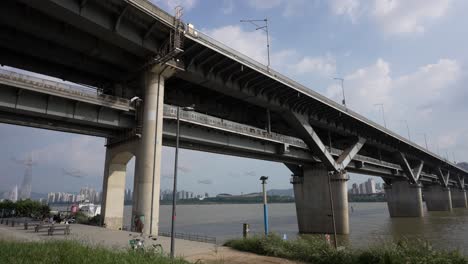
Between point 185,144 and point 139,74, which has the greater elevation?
point 139,74

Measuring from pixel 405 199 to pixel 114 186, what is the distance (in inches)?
3148

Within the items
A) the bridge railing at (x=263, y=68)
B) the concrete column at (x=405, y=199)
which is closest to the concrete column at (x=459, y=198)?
the concrete column at (x=405, y=199)

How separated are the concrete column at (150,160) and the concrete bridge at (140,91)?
8cm

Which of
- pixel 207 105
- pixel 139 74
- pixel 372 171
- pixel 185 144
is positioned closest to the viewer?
pixel 139 74

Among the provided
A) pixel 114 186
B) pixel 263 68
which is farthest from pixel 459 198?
pixel 114 186

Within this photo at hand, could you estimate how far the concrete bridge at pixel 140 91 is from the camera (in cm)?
2248

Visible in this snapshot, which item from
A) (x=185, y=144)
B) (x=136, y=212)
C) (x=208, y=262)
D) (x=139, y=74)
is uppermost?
(x=139, y=74)

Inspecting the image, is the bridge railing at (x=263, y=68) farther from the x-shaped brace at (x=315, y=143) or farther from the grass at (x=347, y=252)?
the grass at (x=347, y=252)

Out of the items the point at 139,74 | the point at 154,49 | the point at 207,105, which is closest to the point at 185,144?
the point at 207,105

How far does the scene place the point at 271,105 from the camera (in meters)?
39.6

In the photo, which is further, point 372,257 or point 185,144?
point 185,144

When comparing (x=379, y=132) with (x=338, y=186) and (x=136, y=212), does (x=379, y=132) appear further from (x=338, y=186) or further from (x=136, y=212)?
(x=136, y=212)

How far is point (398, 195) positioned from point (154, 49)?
83394 millimetres

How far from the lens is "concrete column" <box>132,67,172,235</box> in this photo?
83.0 feet
